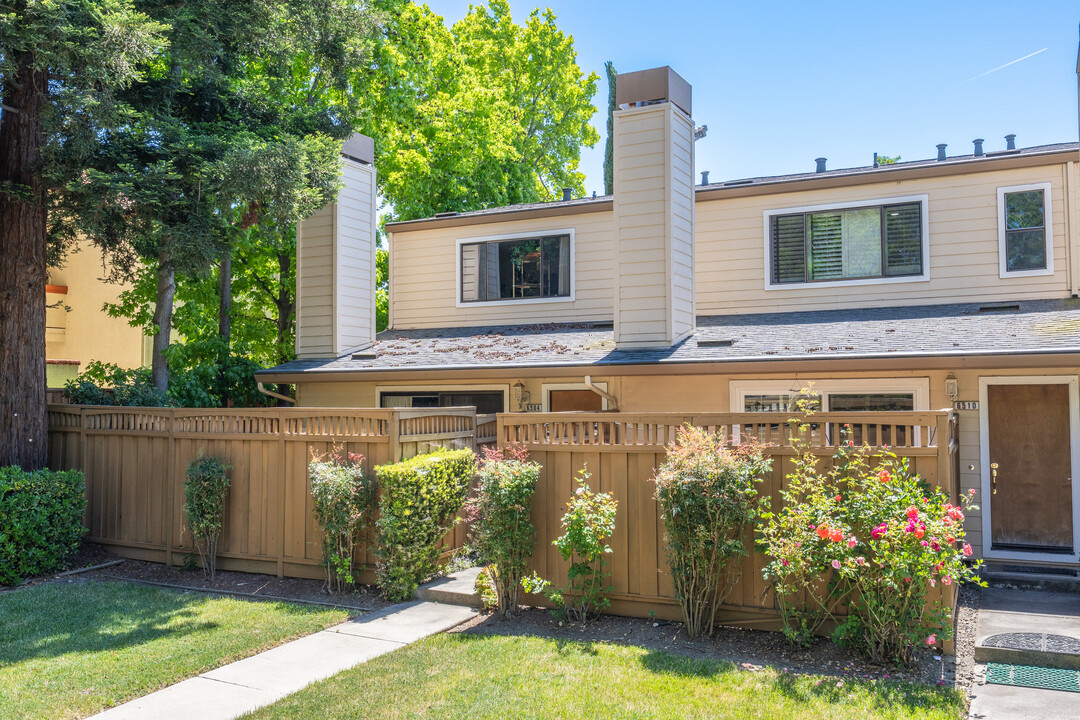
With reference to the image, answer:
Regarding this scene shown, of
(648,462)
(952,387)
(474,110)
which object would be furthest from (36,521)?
(474,110)

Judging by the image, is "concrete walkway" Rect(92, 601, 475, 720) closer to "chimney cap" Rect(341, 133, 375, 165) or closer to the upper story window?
the upper story window

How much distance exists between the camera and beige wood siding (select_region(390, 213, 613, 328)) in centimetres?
1313

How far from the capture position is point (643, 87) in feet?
36.1

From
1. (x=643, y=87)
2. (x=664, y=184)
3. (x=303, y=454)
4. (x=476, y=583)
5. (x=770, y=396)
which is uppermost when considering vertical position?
(x=643, y=87)

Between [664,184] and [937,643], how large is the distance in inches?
267

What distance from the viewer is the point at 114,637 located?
636cm

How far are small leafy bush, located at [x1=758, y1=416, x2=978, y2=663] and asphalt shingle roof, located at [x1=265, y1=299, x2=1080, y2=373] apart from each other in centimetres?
319

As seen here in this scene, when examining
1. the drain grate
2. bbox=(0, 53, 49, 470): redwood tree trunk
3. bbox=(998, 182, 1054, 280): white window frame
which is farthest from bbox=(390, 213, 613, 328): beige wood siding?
the drain grate

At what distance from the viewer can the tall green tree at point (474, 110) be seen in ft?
65.3

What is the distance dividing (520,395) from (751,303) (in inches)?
155

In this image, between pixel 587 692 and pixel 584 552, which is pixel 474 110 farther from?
pixel 587 692

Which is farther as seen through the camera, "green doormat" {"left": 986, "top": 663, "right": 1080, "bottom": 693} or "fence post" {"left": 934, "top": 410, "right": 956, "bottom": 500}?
"fence post" {"left": 934, "top": 410, "right": 956, "bottom": 500}

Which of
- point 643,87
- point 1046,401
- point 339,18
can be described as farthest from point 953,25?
point 339,18

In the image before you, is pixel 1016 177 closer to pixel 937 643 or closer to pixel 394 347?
pixel 937 643
